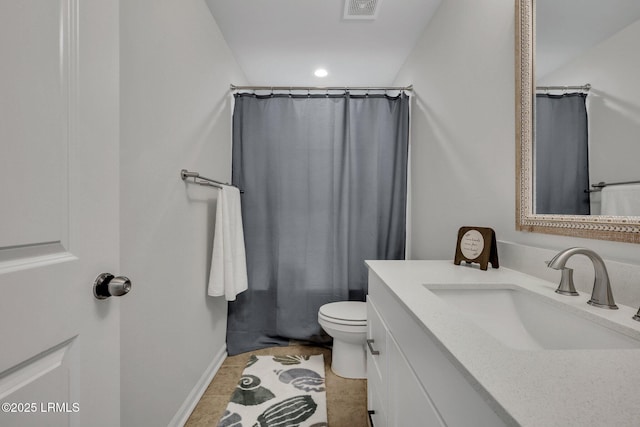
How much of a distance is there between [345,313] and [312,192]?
93cm

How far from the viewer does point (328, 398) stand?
1668mm

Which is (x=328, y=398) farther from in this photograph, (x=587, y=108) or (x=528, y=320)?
(x=587, y=108)

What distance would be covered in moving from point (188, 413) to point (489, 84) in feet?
7.28

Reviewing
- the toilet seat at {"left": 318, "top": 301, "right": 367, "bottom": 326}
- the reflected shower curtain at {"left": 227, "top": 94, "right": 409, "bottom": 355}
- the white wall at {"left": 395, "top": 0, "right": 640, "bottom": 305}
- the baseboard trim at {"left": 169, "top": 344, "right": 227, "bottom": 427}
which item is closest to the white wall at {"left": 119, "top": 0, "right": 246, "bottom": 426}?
the baseboard trim at {"left": 169, "top": 344, "right": 227, "bottom": 427}

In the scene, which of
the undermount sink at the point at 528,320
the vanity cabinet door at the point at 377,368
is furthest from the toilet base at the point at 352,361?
the undermount sink at the point at 528,320

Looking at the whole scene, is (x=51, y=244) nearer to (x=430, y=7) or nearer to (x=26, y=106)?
(x=26, y=106)

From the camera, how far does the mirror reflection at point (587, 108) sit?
2.45ft

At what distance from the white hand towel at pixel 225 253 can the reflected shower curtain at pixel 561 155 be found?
159 cm

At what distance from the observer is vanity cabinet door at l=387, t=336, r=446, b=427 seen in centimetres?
62

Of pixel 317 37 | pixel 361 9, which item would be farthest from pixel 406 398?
pixel 317 37

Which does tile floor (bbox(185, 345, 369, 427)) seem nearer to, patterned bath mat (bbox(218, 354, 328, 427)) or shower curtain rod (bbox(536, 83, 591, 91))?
patterned bath mat (bbox(218, 354, 328, 427))

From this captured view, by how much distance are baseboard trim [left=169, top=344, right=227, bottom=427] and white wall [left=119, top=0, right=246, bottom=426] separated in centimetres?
3

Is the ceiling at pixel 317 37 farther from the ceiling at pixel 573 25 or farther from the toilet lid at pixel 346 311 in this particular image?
the toilet lid at pixel 346 311

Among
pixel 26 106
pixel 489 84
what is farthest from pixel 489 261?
pixel 26 106
